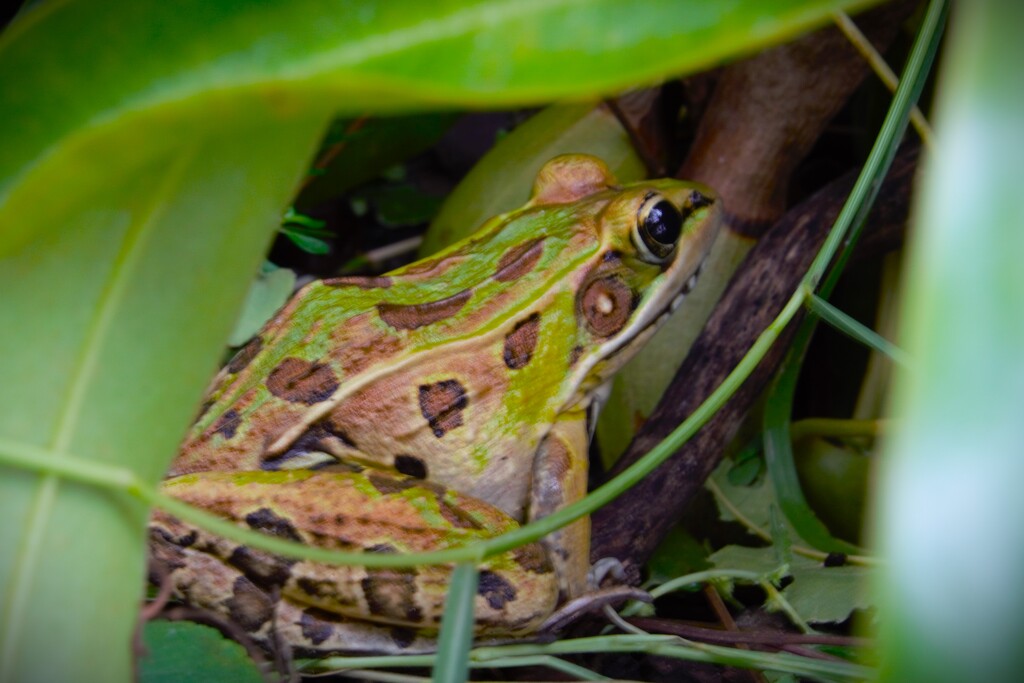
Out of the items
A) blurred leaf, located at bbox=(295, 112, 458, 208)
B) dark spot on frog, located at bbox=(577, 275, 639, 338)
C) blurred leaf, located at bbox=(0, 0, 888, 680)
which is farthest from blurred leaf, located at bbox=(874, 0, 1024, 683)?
blurred leaf, located at bbox=(295, 112, 458, 208)

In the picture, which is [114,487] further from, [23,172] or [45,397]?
[23,172]

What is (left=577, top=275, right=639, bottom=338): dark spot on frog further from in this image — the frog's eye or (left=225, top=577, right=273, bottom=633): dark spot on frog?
(left=225, top=577, right=273, bottom=633): dark spot on frog

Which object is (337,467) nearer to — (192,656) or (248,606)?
(248,606)

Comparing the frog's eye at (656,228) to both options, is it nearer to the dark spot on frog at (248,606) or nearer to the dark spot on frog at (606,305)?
the dark spot on frog at (606,305)

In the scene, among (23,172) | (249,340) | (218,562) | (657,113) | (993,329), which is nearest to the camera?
(993,329)

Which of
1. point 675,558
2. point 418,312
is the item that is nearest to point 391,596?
point 418,312

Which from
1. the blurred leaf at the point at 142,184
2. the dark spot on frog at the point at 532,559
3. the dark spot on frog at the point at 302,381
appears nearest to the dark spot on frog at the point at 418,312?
the dark spot on frog at the point at 302,381

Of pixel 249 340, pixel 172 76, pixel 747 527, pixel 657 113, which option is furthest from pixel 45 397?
pixel 657 113

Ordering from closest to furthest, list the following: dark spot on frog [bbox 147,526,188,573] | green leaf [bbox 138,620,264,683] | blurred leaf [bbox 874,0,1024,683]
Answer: blurred leaf [bbox 874,0,1024,683] < green leaf [bbox 138,620,264,683] < dark spot on frog [bbox 147,526,188,573]
